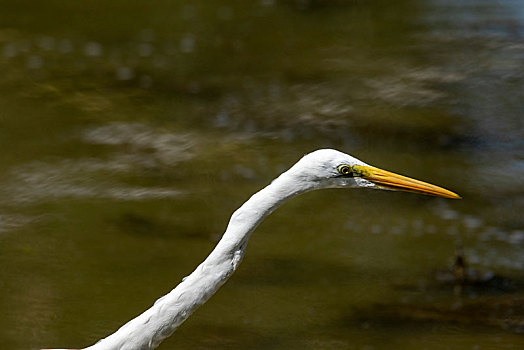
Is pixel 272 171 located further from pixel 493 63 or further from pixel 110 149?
pixel 493 63

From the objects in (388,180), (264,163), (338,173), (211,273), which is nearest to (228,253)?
(211,273)

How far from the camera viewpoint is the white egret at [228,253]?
303 cm

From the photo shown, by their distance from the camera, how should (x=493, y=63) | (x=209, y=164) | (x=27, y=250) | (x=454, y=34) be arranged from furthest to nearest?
(x=454, y=34)
(x=493, y=63)
(x=209, y=164)
(x=27, y=250)

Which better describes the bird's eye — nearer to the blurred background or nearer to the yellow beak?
the yellow beak

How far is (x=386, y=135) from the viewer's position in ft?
20.5

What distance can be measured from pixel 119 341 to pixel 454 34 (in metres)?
5.37

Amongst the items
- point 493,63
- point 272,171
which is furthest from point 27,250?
point 493,63

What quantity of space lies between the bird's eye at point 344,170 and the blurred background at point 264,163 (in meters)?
1.48

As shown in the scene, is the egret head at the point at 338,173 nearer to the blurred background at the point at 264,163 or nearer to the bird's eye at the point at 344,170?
the bird's eye at the point at 344,170

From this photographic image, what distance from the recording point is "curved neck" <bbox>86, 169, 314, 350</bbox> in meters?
3.02

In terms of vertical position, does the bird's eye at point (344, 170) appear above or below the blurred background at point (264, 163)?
above

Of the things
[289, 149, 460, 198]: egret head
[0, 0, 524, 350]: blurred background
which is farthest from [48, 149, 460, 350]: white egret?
[0, 0, 524, 350]: blurred background

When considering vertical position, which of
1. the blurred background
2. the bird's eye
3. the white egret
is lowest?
the blurred background

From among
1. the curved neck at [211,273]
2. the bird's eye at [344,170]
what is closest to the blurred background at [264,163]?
the curved neck at [211,273]
